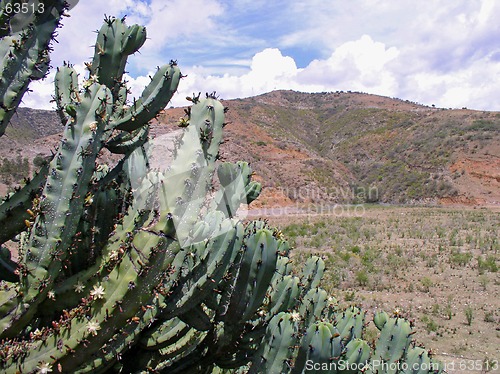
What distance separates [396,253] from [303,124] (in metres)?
58.2

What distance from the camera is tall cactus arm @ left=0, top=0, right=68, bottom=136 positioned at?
288 cm

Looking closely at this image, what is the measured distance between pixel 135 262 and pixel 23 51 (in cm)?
169

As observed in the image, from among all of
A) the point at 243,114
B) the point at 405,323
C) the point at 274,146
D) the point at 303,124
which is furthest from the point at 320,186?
the point at 405,323

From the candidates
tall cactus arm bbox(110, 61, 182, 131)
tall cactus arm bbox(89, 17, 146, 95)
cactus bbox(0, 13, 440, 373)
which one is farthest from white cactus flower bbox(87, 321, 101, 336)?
tall cactus arm bbox(89, 17, 146, 95)

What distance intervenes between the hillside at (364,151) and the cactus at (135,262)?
82.7 ft

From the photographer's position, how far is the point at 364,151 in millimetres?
56656

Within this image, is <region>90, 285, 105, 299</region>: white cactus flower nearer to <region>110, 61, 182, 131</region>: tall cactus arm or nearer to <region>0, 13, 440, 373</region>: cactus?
<region>0, 13, 440, 373</region>: cactus

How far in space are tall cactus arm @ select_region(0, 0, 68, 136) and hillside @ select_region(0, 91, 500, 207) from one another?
25282mm

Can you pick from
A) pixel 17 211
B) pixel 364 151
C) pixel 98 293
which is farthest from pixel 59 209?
pixel 364 151

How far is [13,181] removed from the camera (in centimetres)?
2666

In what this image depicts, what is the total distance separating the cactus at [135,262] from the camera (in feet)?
7.89

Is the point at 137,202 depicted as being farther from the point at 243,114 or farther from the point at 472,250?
the point at 243,114

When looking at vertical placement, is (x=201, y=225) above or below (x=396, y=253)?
above

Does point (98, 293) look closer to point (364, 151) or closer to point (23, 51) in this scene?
point (23, 51)
